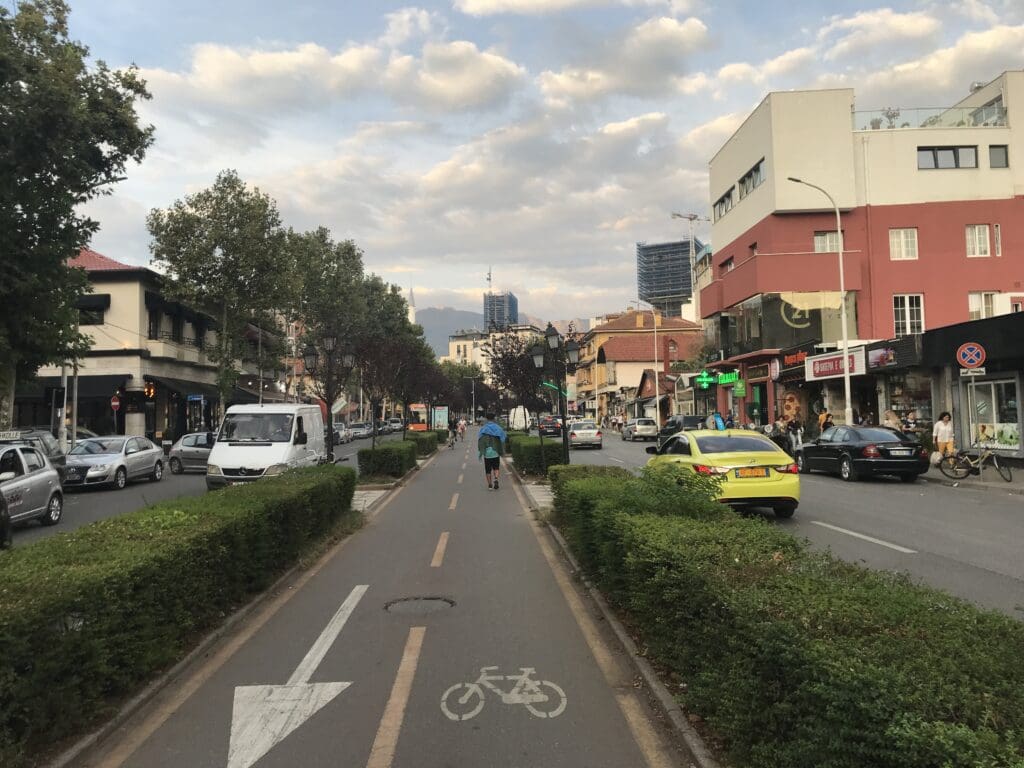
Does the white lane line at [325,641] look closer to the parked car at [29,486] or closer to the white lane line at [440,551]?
the white lane line at [440,551]

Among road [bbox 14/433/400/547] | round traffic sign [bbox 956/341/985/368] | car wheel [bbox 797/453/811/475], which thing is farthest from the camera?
car wheel [bbox 797/453/811/475]

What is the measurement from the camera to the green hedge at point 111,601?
3641 mm

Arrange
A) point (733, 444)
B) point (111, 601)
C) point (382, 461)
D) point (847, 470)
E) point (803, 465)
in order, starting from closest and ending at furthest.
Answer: point (111, 601) < point (733, 444) < point (847, 470) < point (382, 461) < point (803, 465)

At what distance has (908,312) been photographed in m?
36.0

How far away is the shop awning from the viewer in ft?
123

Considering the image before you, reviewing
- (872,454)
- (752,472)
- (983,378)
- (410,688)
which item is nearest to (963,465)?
(872,454)

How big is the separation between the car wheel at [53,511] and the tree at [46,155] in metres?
4.49

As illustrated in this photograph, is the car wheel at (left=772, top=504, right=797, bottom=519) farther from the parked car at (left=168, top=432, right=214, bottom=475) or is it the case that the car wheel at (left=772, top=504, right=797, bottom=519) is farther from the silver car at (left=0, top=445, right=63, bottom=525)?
the parked car at (left=168, top=432, right=214, bottom=475)

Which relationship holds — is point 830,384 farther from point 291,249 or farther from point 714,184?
point 291,249

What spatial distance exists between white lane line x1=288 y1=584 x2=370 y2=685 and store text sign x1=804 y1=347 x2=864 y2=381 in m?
25.6

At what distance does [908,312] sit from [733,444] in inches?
1176

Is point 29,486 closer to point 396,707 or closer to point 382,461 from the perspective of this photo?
point 382,461

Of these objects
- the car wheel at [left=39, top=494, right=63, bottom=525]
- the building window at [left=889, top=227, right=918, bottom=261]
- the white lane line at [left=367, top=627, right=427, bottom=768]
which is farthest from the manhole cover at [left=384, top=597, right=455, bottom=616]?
the building window at [left=889, top=227, right=918, bottom=261]

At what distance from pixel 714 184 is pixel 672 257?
515ft
